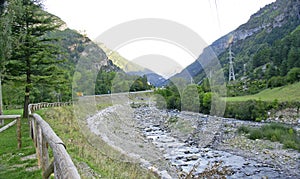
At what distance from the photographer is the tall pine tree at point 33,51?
11.5 meters

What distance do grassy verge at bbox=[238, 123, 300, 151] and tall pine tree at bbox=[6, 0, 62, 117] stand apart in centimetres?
1336

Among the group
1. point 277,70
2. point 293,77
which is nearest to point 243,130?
point 293,77

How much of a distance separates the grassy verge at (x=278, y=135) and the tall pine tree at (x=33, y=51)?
43.8 feet

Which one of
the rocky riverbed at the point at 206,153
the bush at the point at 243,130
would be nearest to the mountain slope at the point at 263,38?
the bush at the point at 243,130

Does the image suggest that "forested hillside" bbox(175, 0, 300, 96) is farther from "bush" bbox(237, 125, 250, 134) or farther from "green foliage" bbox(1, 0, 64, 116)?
"green foliage" bbox(1, 0, 64, 116)

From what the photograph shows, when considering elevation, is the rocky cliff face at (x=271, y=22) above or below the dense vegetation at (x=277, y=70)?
above

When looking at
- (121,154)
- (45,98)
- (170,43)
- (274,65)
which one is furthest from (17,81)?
(274,65)

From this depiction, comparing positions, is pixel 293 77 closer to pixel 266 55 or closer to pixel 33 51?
pixel 266 55

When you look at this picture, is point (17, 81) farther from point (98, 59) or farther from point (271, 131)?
point (271, 131)

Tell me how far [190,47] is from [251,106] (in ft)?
62.8

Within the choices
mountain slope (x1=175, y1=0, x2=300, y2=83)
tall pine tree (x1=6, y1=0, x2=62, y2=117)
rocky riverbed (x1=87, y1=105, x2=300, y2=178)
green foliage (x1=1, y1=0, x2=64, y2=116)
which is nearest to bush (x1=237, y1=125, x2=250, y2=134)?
rocky riverbed (x1=87, y1=105, x2=300, y2=178)

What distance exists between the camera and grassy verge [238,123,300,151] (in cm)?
1476

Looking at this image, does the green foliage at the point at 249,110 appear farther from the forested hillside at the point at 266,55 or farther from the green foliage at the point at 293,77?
the green foliage at the point at 293,77

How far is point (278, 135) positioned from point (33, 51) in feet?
51.1
